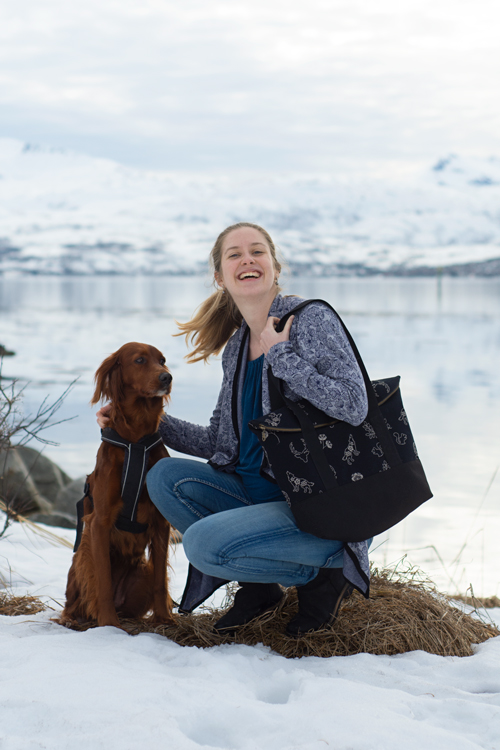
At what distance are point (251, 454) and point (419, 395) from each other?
9948 mm

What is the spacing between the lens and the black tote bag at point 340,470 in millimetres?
2377

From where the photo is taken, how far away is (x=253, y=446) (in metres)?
2.86

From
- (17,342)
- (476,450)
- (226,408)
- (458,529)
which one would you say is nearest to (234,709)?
(226,408)

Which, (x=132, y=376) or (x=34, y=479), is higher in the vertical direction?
(x=132, y=376)

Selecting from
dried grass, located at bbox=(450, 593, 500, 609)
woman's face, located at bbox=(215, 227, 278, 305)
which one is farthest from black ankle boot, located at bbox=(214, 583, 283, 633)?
woman's face, located at bbox=(215, 227, 278, 305)

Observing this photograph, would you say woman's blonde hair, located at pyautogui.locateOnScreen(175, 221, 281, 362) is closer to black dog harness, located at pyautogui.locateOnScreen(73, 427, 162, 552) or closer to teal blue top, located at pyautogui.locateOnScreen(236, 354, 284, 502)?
teal blue top, located at pyautogui.locateOnScreen(236, 354, 284, 502)

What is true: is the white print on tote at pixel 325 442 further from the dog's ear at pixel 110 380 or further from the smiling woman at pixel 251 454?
the dog's ear at pixel 110 380

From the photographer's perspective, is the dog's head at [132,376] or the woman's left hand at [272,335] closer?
the woman's left hand at [272,335]

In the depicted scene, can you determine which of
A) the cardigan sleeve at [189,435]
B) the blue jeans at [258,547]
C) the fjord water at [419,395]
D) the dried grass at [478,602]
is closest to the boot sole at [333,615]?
the blue jeans at [258,547]

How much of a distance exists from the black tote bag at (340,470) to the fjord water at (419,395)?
3.44ft

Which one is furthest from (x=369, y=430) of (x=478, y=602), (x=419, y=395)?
(x=419, y=395)

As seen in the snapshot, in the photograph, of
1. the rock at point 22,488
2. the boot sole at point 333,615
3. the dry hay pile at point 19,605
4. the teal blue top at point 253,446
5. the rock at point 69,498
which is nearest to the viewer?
the boot sole at point 333,615

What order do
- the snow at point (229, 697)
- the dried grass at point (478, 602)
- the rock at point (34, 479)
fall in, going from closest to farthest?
the snow at point (229, 697)
the dried grass at point (478, 602)
the rock at point (34, 479)

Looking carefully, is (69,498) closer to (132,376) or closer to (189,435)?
(189,435)
